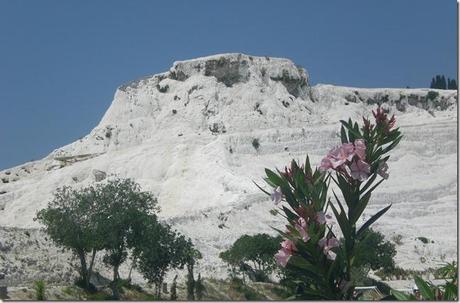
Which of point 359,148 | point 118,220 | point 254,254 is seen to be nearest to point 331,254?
point 359,148

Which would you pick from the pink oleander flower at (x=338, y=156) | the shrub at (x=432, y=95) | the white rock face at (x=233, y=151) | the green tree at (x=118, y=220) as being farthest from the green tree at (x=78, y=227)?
the shrub at (x=432, y=95)

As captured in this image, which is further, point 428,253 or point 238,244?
point 428,253

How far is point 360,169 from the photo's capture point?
428 centimetres

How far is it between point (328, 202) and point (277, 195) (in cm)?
30

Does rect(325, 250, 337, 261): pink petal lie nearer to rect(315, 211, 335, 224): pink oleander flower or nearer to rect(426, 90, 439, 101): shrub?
rect(315, 211, 335, 224): pink oleander flower

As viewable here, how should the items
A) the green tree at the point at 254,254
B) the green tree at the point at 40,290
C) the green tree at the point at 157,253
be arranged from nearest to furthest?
1. the green tree at the point at 40,290
2. the green tree at the point at 157,253
3. the green tree at the point at 254,254

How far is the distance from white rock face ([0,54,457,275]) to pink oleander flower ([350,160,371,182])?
27.5 metres

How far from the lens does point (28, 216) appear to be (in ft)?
172

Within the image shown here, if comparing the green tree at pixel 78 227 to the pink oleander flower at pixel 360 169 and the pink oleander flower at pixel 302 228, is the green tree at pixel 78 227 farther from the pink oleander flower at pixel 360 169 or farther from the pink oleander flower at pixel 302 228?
the pink oleander flower at pixel 360 169

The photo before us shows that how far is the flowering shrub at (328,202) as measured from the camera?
4.28 m

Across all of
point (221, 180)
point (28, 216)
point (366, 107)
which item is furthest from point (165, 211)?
point (366, 107)

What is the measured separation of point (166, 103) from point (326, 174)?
74.5 m

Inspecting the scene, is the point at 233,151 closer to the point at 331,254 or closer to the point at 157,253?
the point at 157,253

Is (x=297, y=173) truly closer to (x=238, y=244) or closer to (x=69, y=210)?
(x=69, y=210)
